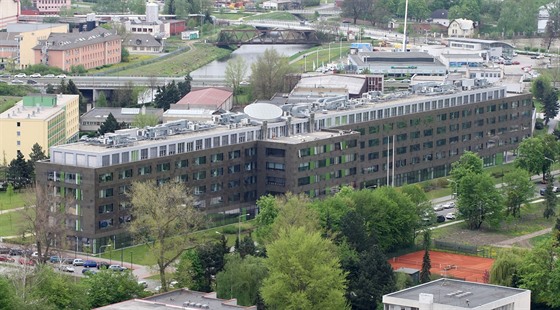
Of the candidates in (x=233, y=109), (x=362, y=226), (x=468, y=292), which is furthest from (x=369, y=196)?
(x=233, y=109)

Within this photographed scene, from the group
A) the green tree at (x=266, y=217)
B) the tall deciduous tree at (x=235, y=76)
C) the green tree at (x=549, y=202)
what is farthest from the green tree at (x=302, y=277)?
the tall deciduous tree at (x=235, y=76)

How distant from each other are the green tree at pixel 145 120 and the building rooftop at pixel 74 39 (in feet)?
75.7

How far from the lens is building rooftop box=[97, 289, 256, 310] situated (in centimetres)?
3741

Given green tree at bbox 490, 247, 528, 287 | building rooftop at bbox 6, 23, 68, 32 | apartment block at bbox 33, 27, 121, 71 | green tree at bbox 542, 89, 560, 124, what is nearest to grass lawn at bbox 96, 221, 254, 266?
green tree at bbox 490, 247, 528, 287

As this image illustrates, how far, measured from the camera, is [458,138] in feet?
207

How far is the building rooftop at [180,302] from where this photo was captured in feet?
123

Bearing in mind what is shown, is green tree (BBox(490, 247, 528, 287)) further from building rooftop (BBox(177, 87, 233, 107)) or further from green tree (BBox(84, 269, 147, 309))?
building rooftop (BBox(177, 87, 233, 107))

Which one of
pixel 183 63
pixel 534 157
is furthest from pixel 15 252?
pixel 183 63

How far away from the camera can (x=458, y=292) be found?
38000mm

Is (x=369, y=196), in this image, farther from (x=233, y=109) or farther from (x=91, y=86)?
(x=91, y=86)

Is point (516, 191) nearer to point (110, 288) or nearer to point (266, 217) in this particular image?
point (266, 217)

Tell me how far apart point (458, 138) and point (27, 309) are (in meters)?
28.8

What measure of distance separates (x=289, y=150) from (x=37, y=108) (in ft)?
44.3

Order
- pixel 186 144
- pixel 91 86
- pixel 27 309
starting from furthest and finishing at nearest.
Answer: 1. pixel 91 86
2. pixel 186 144
3. pixel 27 309
